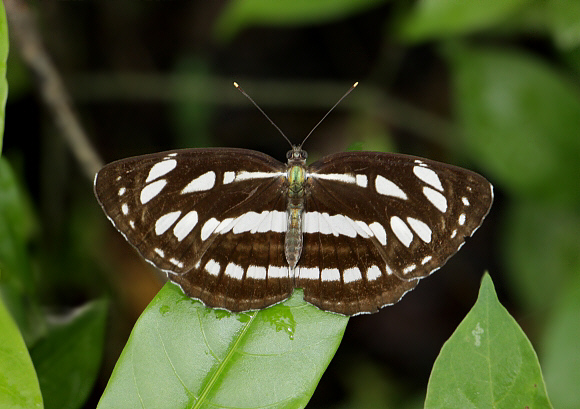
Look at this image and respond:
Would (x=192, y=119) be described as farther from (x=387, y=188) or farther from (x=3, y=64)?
(x=3, y=64)

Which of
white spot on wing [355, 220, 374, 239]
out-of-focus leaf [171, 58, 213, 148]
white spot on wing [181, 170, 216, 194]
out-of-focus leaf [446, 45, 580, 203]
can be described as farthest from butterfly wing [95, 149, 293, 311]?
out-of-focus leaf [171, 58, 213, 148]

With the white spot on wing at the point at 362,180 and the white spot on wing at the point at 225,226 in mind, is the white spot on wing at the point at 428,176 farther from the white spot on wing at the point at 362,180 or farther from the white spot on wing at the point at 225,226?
the white spot on wing at the point at 225,226

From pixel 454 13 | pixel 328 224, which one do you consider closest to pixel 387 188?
pixel 328 224

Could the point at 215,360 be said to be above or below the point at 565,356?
above

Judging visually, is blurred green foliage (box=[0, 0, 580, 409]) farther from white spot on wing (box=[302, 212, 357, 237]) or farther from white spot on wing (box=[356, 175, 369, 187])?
white spot on wing (box=[302, 212, 357, 237])

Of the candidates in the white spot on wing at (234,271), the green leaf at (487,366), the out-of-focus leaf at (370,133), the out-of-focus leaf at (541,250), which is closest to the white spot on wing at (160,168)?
the white spot on wing at (234,271)

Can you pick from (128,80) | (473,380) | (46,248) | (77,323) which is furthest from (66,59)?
(473,380)
